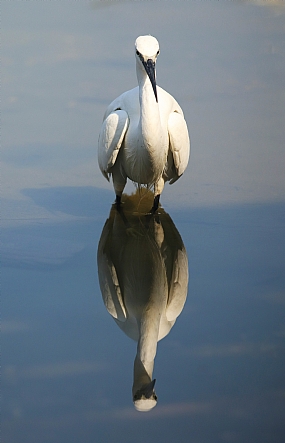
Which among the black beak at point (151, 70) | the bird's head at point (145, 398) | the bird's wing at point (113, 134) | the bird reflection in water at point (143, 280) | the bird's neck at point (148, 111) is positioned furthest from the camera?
the bird's wing at point (113, 134)

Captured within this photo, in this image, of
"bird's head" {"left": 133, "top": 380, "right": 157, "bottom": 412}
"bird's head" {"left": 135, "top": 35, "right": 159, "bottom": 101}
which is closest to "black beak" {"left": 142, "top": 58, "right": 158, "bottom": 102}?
"bird's head" {"left": 135, "top": 35, "right": 159, "bottom": 101}

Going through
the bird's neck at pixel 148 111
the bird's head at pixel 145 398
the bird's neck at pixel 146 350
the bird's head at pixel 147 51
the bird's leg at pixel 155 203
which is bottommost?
the bird's head at pixel 145 398

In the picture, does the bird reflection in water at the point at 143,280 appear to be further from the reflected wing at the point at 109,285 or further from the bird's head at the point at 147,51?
the bird's head at the point at 147,51

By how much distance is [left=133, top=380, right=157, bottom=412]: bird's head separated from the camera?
222 cm

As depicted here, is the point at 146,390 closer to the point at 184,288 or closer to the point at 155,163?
the point at 184,288

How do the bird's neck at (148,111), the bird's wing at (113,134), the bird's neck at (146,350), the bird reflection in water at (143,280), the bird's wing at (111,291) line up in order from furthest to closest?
the bird's wing at (113,134)
the bird's neck at (148,111)
the bird's wing at (111,291)
the bird reflection in water at (143,280)
the bird's neck at (146,350)

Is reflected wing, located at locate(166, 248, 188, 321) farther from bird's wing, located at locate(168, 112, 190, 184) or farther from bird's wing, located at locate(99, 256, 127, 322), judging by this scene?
bird's wing, located at locate(168, 112, 190, 184)

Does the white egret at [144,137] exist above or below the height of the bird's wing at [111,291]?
above

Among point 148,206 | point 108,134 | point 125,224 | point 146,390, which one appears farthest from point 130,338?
point 148,206

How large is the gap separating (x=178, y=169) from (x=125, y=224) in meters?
0.67

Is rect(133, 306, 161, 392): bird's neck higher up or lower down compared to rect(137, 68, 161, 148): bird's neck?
lower down

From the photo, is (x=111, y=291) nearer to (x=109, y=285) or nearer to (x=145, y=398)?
(x=109, y=285)

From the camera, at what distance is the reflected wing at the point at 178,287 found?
9.93ft

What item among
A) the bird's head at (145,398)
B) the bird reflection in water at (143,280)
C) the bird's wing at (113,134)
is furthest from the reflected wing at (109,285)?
the bird's wing at (113,134)
